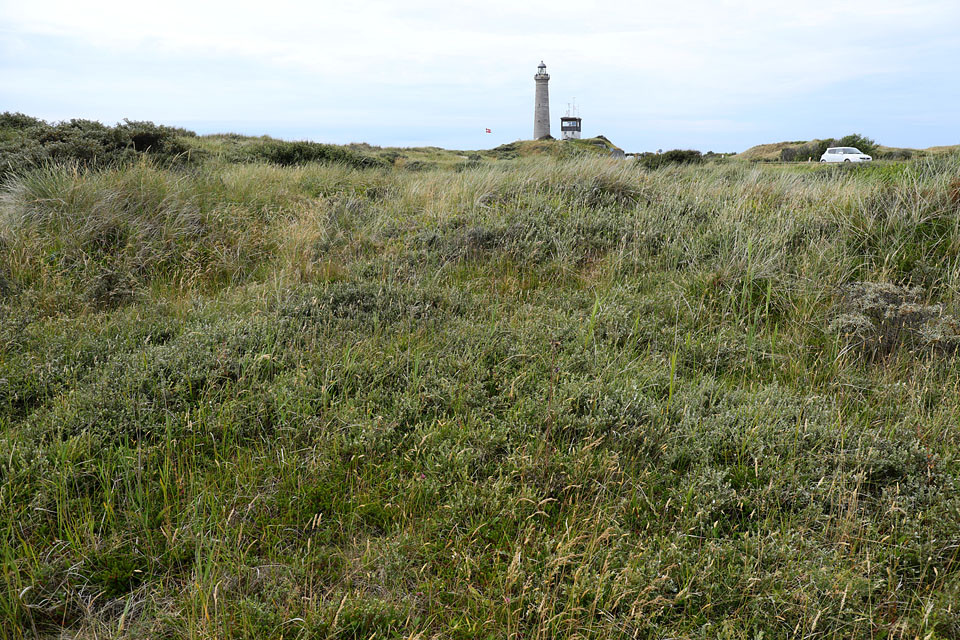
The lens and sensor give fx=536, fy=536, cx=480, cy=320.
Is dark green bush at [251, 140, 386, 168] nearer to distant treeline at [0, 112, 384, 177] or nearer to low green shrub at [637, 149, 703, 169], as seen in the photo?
distant treeline at [0, 112, 384, 177]

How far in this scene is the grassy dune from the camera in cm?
222

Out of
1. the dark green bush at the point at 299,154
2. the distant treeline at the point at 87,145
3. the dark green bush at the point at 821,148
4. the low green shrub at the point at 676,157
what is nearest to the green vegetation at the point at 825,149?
the dark green bush at the point at 821,148

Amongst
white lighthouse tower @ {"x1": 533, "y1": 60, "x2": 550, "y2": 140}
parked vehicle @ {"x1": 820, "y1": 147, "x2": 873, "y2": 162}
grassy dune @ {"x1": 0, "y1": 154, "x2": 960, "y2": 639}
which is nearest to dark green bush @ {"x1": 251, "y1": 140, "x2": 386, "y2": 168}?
grassy dune @ {"x1": 0, "y1": 154, "x2": 960, "y2": 639}

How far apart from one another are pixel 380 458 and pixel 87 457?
1588 mm

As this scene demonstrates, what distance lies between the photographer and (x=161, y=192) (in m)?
7.66

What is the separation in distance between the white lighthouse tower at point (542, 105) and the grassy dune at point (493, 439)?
51.2 meters

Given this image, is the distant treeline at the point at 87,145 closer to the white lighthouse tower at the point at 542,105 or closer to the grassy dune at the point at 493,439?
the grassy dune at the point at 493,439

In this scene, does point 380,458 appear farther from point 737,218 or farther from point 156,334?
point 737,218

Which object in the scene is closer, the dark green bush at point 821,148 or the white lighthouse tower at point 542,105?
the dark green bush at point 821,148

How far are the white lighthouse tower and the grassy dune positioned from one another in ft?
Result: 168

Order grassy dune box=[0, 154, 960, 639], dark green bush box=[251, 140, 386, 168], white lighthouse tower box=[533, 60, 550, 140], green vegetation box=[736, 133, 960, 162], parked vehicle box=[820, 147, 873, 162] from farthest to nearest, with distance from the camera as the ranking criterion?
1. white lighthouse tower box=[533, 60, 550, 140]
2. green vegetation box=[736, 133, 960, 162]
3. parked vehicle box=[820, 147, 873, 162]
4. dark green bush box=[251, 140, 386, 168]
5. grassy dune box=[0, 154, 960, 639]

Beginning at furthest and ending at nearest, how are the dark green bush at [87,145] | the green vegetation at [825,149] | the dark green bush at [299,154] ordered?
the green vegetation at [825,149] → the dark green bush at [299,154] → the dark green bush at [87,145]

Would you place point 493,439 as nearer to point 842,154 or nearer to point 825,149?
point 842,154

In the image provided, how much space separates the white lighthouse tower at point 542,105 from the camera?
178 ft
